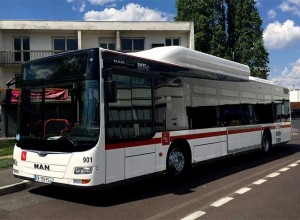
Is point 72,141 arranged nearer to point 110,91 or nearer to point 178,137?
point 110,91

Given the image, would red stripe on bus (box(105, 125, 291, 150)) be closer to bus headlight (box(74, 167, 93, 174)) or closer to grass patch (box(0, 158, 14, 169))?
bus headlight (box(74, 167, 93, 174))

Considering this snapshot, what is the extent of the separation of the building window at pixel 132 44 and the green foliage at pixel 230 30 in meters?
11.4

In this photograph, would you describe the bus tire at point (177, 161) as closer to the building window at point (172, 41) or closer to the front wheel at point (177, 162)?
the front wheel at point (177, 162)

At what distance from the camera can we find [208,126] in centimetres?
1084

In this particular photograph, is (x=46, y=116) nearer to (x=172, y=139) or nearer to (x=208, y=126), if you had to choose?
(x=172, y=139)

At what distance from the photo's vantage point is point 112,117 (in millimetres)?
7523

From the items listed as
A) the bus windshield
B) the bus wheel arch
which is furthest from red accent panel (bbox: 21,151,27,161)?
the bus wheel arch

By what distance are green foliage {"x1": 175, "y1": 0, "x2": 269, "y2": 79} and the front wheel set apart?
32.0 meters

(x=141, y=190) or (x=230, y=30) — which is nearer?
(x=141, y=190)

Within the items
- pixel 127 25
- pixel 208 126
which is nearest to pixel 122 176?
pixel 208 126

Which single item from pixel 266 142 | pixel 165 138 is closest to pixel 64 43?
pixel 266 142

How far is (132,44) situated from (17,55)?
886 cm

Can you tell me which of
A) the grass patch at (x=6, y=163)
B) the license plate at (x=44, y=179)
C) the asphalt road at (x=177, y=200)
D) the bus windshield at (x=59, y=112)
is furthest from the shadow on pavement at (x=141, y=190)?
the grass patch at (x=6, y=163)

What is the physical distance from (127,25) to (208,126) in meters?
21.4
